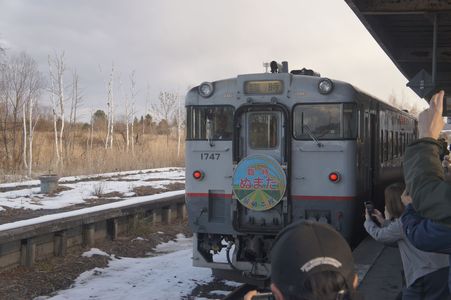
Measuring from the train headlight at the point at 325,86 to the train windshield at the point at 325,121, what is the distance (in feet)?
0.61

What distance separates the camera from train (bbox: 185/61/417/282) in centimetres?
751

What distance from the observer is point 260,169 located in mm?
7531

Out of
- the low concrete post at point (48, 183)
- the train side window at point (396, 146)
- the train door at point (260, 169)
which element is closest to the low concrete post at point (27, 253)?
the train door at point (260, 169)

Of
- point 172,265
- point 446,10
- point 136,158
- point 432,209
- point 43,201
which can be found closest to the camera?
point 432,209

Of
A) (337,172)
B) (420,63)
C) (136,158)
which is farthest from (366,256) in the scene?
(136,158)

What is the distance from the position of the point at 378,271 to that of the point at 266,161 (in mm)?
2065

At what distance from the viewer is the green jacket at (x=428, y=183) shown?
8.15 ft

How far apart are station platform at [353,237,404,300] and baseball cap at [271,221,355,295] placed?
408cm

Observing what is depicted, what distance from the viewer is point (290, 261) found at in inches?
67.9

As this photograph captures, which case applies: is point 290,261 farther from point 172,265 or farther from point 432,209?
point 172,265

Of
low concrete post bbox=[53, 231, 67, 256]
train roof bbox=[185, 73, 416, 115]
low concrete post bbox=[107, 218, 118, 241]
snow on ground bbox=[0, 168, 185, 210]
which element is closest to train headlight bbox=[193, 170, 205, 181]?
train roof bbox=[185, 73, 416, 115]

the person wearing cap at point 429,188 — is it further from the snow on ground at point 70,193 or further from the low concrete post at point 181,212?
the low concrete post at point 181,212

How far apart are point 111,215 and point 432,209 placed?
9428 mm

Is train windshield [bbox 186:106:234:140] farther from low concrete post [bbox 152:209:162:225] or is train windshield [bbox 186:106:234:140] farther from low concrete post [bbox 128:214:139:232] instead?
low concrete post [bbox 152:209:162:225]
